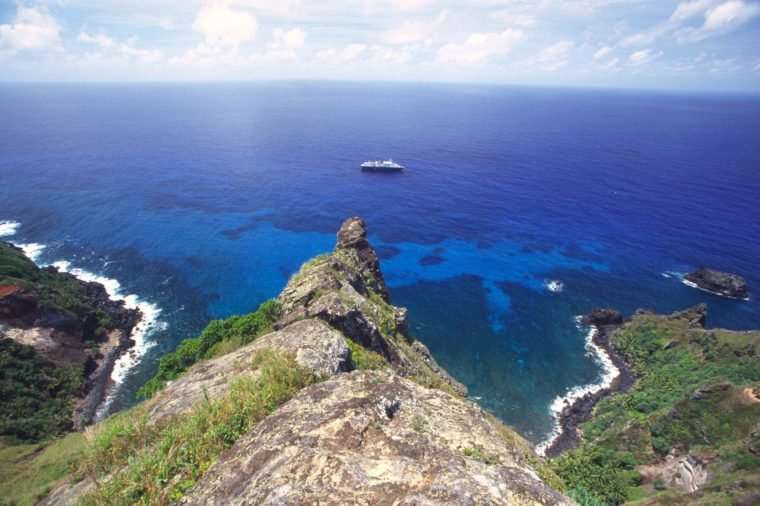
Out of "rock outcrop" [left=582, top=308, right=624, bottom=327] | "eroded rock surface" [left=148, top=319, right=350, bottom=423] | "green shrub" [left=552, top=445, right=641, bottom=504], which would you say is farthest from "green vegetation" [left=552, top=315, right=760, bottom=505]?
"eroded rock surface" [left=148, top=319, right=350, bottom=423]

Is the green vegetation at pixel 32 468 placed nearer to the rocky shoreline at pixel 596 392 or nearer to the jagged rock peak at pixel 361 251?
the jagged rock peak at pixel 361 251

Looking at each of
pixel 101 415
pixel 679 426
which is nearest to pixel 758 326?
pixel 679 426

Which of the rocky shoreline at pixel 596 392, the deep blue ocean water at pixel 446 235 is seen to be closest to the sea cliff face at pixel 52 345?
the deep blue ocean water at pixel 446 235

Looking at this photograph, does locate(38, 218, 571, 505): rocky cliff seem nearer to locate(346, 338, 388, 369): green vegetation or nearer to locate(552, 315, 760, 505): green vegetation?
locate(346, 338, 388, 369): green vegetation

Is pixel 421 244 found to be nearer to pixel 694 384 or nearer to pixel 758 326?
pixel 694 384

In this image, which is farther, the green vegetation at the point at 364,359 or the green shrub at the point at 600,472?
the green shrub at the point at 600,472

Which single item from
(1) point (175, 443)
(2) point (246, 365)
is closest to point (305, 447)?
(1) point (175, 443)

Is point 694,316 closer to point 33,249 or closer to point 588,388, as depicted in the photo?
point 588,388
